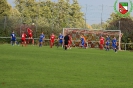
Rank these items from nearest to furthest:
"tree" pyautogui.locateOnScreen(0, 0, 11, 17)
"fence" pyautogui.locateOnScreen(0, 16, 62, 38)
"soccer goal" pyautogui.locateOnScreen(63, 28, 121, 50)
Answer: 1. "soccer goal" pyautogui.locateOnScreen(63, 28, 121, 50)
2. "fence" pyautogui.locateOnScreen(0, 16, 62, 38)
3. "tree" pyautogui.locateOnScreen(0, 0, 11, 17)

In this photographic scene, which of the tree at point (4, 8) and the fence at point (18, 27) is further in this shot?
the tree at point (4, 8)

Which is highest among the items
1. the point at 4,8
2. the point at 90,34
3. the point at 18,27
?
the point at 4,8

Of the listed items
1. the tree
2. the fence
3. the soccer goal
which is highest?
the tree

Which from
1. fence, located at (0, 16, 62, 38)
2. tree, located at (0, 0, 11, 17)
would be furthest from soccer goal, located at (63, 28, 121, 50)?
tree, located at (0, 0, 11, 17)

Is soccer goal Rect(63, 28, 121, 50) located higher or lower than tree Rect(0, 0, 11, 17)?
lower

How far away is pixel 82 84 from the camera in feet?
46.9

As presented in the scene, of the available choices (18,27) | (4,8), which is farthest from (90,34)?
(4,8)

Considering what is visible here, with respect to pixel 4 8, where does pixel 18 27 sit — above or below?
below

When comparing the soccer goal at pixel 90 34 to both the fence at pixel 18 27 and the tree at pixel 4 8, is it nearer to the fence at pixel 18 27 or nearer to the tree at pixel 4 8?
the fence at pixel 18 27

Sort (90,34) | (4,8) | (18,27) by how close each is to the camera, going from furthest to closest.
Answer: (4,8) → (18,27) → (90,34)

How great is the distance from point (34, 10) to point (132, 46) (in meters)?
Answer: 27.8

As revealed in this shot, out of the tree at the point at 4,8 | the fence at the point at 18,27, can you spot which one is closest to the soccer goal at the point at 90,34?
the fence at the point at 18,27

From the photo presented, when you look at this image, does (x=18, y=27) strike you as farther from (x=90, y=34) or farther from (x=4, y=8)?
(x=4, y=8)

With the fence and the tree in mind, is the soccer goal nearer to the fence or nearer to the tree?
the fence
